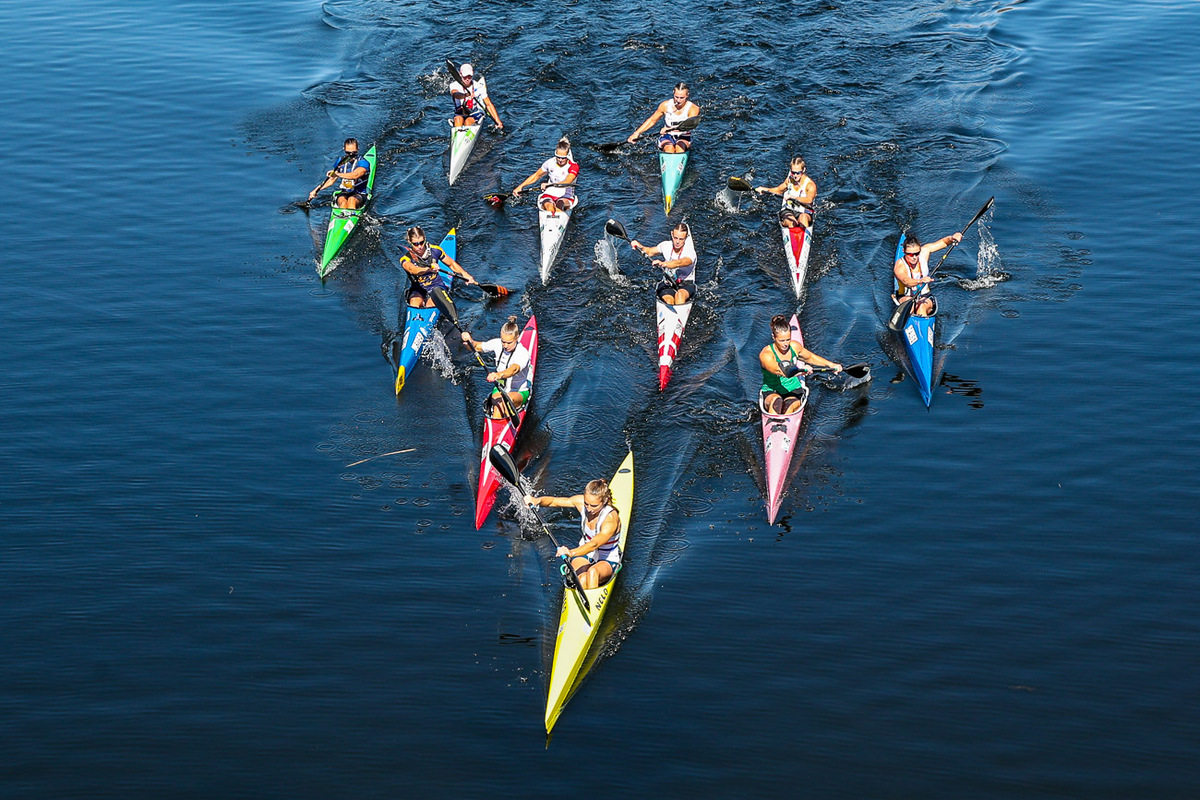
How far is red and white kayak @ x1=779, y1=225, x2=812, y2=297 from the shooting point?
18734 millimetres

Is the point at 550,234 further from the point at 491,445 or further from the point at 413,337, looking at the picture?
the point at 491,445

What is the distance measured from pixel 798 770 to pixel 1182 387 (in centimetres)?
962

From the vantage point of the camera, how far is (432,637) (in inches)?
477

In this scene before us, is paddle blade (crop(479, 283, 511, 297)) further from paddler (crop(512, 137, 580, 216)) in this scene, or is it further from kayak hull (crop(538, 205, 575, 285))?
paddler (crop(512, 137, 580, 216))

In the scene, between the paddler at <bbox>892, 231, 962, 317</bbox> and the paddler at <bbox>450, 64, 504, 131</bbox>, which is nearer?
the paddler at <bbox>892, 231, 962, 317</bbox>

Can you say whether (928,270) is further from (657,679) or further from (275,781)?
(275,781)

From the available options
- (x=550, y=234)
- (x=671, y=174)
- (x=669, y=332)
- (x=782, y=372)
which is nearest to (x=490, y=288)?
(x=550, y=234)

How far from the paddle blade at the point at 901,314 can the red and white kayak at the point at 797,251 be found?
1.96 m

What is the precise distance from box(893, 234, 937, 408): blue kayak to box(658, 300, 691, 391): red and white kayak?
3630 millimetres

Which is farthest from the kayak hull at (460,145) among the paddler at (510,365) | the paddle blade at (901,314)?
the paddle blade at (901,314)

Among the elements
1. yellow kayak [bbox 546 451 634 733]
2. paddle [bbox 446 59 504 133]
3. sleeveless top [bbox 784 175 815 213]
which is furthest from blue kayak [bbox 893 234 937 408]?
paddle [bbox 446 59 504 133]

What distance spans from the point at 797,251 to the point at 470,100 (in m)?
9.82

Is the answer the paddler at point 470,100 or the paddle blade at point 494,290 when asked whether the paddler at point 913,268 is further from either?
the paddler at point 470,100

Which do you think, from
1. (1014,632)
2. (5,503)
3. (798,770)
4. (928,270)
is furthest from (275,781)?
(928,270)
